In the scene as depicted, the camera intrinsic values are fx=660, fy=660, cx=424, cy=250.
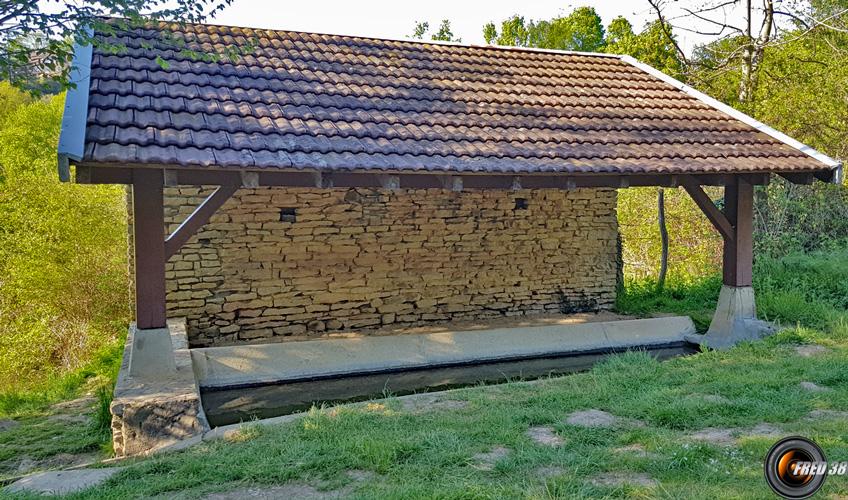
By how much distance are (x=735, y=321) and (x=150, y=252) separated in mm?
6465

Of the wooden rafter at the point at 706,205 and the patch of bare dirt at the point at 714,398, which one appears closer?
the patch of bare dirt at the point at 714,398

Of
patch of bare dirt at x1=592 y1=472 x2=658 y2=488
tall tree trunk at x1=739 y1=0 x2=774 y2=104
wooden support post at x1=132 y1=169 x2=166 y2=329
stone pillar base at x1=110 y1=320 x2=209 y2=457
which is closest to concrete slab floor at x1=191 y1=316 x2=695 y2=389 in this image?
stone pillar base at x1=110 y1=320 x2=209 y2=457

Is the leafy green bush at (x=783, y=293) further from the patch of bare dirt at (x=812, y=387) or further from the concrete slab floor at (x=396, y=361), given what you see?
the patch of bare dirt at (x=812, y=387)

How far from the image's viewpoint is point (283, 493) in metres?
3.56

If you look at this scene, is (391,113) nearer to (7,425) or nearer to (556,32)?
(7,425)

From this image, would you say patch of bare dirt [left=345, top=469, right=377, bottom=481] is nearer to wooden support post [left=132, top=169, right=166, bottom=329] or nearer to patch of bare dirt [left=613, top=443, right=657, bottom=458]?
patch of bare dirt [left=613, top=443, right=657, bottom=458]

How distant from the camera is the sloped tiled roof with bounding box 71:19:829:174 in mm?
5680

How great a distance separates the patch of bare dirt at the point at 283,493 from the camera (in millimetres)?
3498

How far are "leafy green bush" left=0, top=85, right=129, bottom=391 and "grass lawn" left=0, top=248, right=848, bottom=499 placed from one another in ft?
18.6

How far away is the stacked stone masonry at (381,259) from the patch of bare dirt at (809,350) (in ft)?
11.0

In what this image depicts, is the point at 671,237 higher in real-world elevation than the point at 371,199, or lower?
lower

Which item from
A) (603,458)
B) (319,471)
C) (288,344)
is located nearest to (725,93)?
(288,344)

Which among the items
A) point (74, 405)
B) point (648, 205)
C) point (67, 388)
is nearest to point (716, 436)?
point (74, 405)

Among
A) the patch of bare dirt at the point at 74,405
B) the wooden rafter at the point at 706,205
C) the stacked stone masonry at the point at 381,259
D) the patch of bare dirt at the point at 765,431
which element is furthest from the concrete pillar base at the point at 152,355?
the wooden rafter at the point at 706,205
